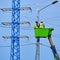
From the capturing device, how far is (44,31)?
5.89 ft

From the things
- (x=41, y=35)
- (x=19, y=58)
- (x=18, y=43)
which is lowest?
(x=19, y=58)

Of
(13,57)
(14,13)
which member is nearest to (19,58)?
(13,57)

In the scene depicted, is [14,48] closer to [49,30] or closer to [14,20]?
[14,20]

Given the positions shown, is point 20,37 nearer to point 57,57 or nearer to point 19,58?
point 19,58

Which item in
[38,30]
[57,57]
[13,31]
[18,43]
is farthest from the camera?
[18,43]

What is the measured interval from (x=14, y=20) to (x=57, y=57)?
1037cm

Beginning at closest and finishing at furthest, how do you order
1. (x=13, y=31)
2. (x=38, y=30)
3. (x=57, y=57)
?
1. (x=57, y=57)
2. (x=38, y=30)
3. (x=13, y=31)

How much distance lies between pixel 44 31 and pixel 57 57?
0.25 m

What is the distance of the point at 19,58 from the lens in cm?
1258

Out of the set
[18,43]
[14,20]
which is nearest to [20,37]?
[18,43]

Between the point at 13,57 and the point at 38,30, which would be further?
the point at 13,57

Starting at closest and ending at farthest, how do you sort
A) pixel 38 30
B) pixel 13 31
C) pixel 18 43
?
1. pixel 38 30
2. pixel 13 31
3. pixel 18 43

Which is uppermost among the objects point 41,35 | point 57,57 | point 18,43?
point 41,35

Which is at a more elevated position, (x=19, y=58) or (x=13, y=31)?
(x=13, y=31)
